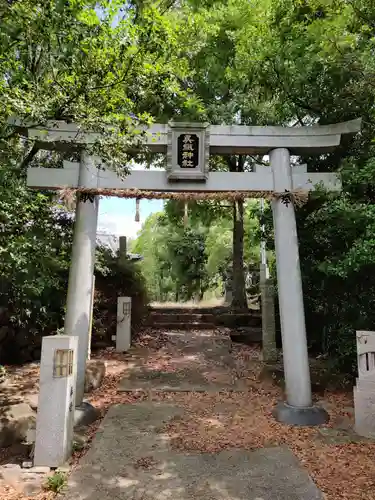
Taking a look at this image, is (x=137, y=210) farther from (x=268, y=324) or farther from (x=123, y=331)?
(x=123, y=331)

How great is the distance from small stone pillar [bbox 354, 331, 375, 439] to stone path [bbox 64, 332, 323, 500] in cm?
139

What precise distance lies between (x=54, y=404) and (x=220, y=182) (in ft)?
14.3

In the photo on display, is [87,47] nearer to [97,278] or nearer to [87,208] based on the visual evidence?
[87,208]

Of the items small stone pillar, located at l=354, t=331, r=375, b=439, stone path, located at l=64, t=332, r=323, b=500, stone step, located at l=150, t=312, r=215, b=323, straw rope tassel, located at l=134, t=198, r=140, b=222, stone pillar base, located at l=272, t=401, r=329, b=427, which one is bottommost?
stone path, located at l=64, t=332, r=323, b=500

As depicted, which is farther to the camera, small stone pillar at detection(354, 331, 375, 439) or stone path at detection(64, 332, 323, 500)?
small stone pillar at detection(354, 331, 375, 439)

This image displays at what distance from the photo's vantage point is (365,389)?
209 inches

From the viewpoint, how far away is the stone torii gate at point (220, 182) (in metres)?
5.89

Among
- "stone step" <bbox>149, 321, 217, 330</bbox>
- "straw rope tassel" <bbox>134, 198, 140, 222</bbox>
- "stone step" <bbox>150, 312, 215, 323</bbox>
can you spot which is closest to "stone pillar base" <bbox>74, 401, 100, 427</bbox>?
"straw rope tassel" <bbox>134, 198, 140, 222</bbox>

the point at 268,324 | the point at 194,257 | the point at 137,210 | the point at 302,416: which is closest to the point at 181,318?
the point at 268,324

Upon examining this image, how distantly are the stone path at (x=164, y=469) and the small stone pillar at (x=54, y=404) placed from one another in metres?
0.37

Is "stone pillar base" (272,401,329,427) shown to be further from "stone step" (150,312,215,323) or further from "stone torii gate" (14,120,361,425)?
"stone step" (150,312,215,323)

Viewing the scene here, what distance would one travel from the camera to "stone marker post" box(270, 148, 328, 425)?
5734 mm

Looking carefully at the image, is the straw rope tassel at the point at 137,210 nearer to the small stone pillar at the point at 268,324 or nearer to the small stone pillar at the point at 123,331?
the small stone pillar at the point at 268,324

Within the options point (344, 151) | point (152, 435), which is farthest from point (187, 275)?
point (152, 435)
